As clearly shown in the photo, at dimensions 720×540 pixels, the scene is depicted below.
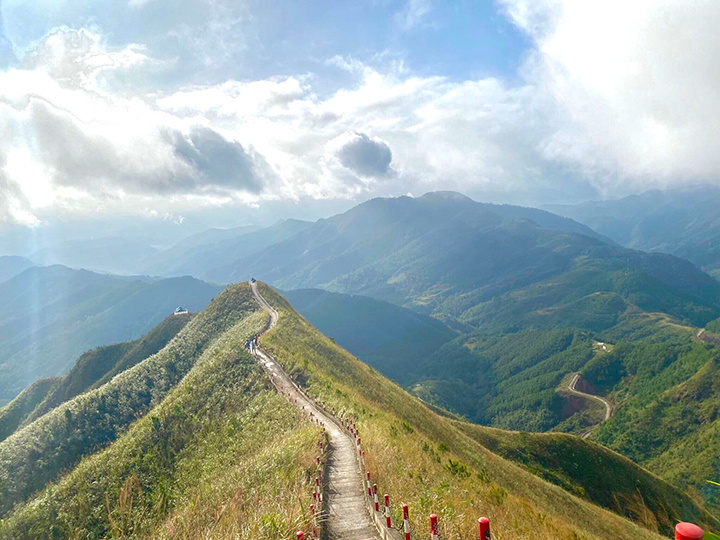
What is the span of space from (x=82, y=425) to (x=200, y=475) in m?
37.4

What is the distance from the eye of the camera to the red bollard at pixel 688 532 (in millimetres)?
4562

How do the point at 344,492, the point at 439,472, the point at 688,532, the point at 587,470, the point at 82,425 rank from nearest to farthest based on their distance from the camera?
the point at 688,532, the point at 344,492, the point at 439,472, the point at 82,425, the point at 587,470

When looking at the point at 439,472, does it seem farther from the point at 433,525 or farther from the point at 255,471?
the point at 433,525

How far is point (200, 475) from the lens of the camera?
30.9 meters

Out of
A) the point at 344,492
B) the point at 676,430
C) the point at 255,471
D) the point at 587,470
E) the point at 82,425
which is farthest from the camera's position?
the point at 676,430

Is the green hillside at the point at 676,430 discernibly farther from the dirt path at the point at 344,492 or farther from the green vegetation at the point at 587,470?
the dirt path at the point at 344,492

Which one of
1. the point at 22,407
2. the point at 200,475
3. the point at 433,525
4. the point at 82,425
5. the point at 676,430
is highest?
the point at 433,525

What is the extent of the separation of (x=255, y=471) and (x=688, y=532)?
881 inches

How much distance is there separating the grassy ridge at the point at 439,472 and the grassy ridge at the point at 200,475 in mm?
4853

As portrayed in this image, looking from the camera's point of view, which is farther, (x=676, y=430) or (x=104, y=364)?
(x=676, y=430)

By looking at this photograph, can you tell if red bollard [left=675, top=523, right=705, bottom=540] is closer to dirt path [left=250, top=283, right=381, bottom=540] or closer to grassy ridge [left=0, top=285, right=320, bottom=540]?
grassy ridge [left=0, top=285, right=320, bottom=540]

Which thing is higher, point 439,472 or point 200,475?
point 439,472

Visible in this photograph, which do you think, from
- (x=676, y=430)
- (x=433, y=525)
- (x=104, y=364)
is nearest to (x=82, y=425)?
(x=433, y=525)

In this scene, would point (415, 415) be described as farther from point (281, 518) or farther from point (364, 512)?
point (281, 518)
